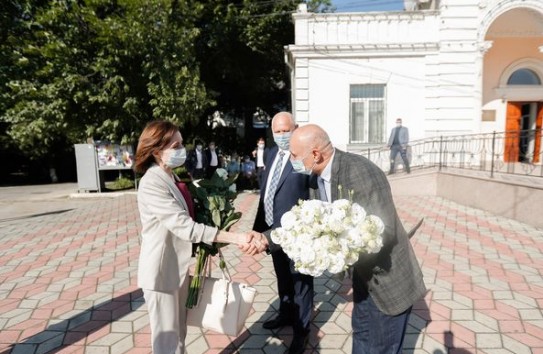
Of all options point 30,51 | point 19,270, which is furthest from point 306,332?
point 30,51

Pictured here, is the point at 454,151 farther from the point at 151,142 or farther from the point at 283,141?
the point at 151,142

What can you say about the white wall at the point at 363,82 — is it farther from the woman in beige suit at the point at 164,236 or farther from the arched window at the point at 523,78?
the woman in beige suit at the point at 164,236

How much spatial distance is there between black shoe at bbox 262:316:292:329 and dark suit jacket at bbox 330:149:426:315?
1704 millimetres

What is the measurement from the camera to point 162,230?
7.15 feet

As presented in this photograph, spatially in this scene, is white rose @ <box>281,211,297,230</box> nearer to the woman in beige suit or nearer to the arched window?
the woman in beige suit

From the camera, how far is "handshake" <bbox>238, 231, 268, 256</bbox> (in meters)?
2.30

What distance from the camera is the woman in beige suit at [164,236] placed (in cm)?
214

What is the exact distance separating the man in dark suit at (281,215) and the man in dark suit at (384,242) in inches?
33.9

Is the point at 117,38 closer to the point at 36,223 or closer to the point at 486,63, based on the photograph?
the point at 36,223

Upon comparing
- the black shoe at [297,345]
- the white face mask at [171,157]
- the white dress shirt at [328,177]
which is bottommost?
the black shoe at [297,345]

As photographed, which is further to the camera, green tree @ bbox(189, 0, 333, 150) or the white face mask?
green tree @ bbox(189, 0, 333, 150)

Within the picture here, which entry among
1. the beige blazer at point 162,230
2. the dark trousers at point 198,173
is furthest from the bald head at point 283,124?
the dark trousers at point 198,173

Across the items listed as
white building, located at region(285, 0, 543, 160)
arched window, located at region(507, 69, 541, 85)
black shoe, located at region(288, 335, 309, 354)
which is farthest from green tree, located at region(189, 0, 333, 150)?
black shoe, located at region(288, 335, 309, 354)

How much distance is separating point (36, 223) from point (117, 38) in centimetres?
636
